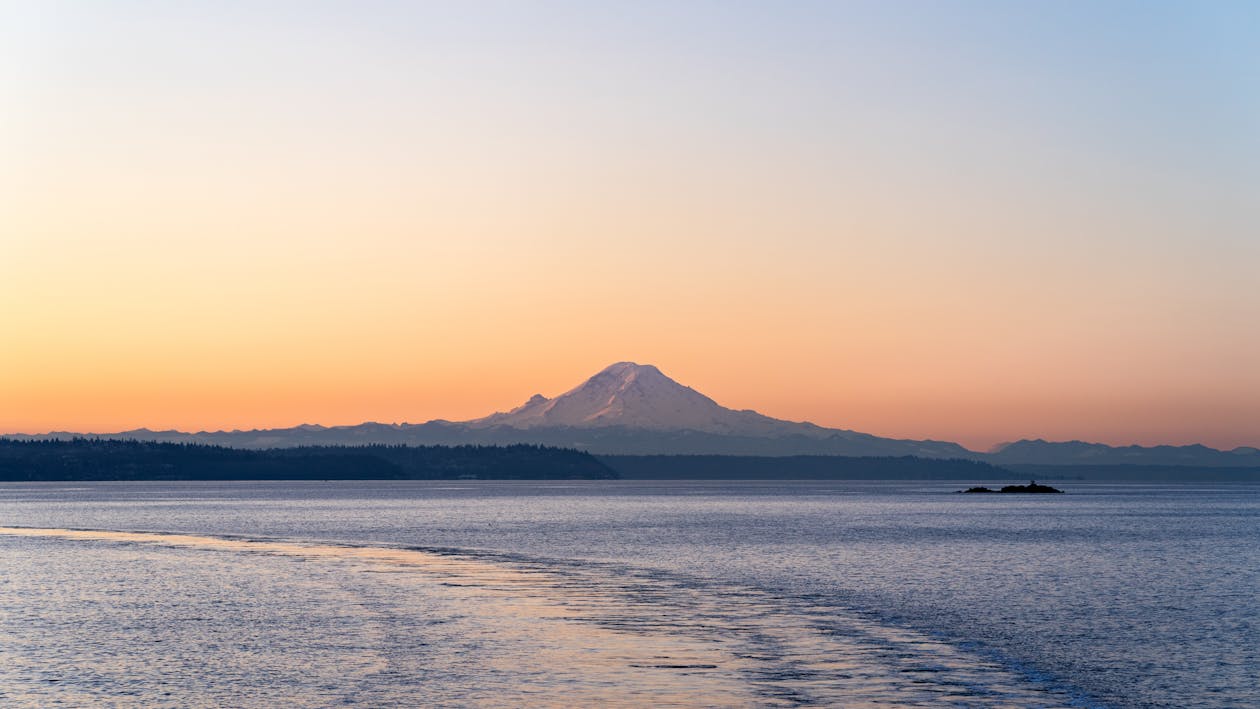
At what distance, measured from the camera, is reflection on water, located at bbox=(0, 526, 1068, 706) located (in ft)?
111

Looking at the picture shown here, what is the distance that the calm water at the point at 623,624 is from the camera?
113 ft

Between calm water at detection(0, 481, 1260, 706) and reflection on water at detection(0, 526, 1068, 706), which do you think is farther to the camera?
calm water at detection(0, 481, 1260, 706)

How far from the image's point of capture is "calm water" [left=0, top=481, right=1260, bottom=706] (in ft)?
113

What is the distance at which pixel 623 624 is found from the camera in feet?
153

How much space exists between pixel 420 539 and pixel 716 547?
2425 centimetres

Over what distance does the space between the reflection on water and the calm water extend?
0.15m

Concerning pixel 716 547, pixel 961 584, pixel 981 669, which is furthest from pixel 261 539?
pixel 981 669

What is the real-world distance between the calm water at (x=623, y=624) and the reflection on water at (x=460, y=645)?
0.15m

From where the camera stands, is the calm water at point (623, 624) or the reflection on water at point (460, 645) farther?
the calm water at point (623, 624)

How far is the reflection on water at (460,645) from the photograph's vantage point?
33.7 m

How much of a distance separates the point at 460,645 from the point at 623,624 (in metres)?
7.05

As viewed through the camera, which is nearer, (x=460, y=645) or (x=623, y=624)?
(x=460, y=645)

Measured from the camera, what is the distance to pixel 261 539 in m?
109

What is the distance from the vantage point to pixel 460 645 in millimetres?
41969
